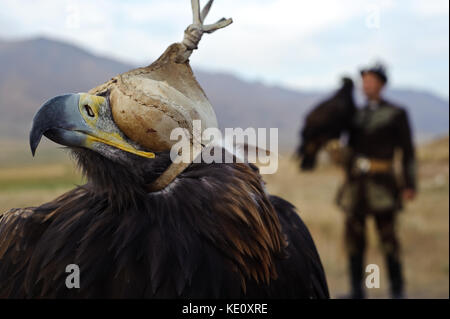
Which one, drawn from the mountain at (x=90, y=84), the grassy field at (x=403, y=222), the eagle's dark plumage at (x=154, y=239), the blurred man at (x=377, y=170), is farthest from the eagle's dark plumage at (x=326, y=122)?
the mountain at (x=90, y=84)

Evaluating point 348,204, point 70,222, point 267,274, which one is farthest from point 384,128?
point 70,222

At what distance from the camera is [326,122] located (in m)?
6.81

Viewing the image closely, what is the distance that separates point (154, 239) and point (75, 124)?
0.60 meters

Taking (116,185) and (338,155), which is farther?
(338,155)

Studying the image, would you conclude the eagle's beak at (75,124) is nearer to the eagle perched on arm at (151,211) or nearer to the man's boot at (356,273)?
the eagle perched on arm at (151,211)

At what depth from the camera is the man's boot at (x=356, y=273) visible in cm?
737

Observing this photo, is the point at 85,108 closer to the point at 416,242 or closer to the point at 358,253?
the point at 358,253

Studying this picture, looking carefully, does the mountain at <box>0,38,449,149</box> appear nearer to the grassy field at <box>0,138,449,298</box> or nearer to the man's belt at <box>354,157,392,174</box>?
the grassy field at <box>0,138,449,298</box>

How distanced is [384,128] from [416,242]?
5.69 metres

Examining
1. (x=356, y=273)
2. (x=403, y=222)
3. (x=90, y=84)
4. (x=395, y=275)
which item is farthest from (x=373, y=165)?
(x=90, y=84)

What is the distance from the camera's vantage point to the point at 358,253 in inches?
289

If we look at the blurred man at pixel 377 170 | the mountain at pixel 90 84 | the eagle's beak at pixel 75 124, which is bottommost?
the eagle's beak at pixel 75 124

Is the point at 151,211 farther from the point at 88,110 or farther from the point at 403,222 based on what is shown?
the point at 403,222

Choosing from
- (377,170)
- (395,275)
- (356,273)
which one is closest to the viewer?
(377,170)
